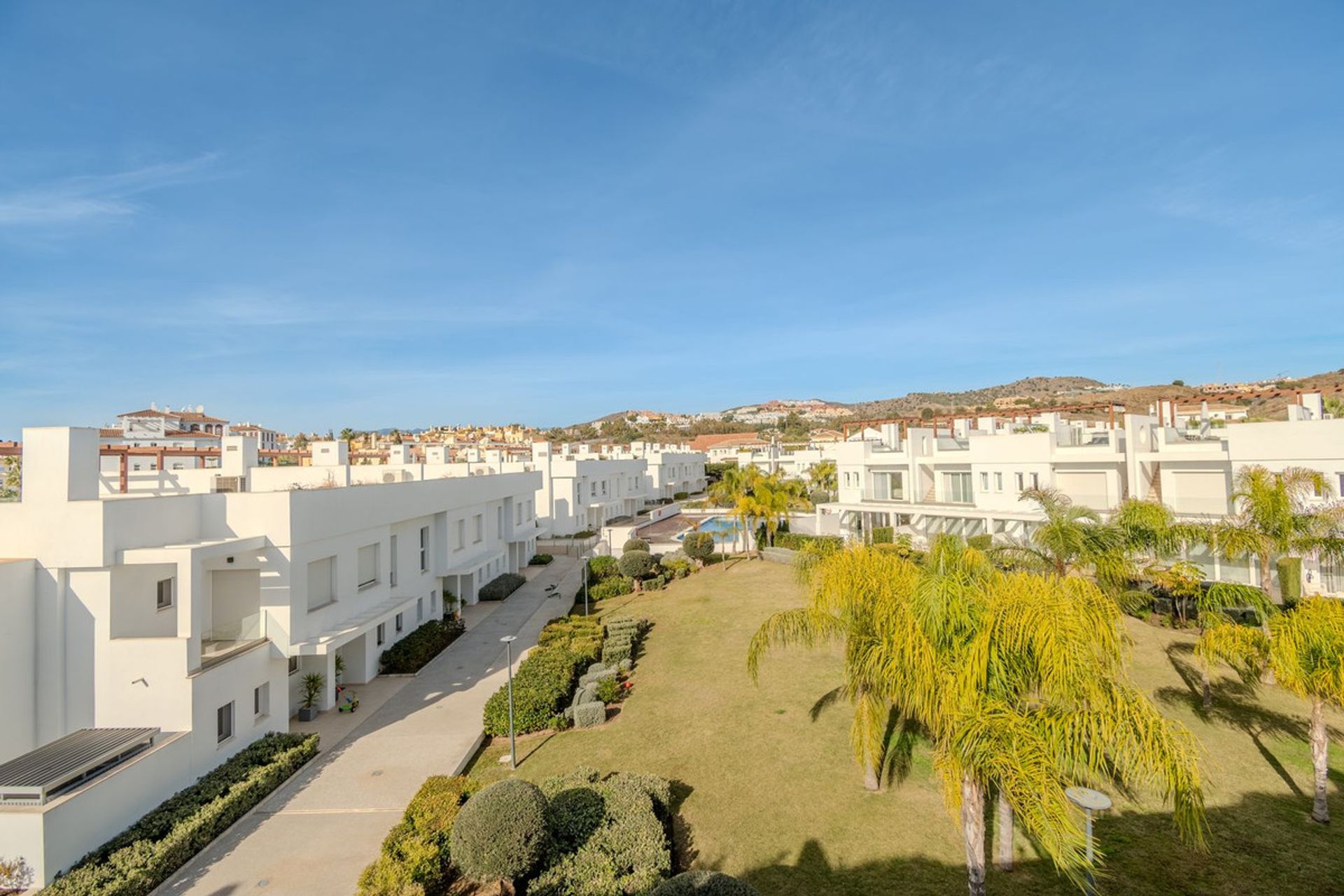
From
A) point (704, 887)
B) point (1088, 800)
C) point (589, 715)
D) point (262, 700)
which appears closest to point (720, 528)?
point (589, 715)

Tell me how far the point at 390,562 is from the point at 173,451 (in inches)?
310

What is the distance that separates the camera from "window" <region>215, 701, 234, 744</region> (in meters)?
13.6

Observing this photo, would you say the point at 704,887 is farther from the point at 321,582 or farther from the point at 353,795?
the point at 321,582

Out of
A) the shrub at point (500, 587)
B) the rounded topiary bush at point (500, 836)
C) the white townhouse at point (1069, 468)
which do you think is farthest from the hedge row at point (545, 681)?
the white townhouse at point (1069, 468)

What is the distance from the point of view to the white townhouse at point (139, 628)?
10.8m

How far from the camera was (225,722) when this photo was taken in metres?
13.9

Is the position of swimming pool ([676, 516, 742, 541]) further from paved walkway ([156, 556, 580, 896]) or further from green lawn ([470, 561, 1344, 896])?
paved walkway ([156, 556, 580, 896])

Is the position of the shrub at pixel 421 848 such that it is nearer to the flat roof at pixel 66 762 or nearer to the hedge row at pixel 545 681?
the hedge row at pixel 545 681

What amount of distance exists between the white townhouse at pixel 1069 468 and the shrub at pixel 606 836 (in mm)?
18968

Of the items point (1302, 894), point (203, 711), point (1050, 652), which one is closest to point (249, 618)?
point (203, 711)

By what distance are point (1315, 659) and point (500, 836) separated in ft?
44.1

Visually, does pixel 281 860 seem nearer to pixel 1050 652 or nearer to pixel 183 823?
pixel 183 823

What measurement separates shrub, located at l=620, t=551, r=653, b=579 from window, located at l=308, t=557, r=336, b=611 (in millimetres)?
15518

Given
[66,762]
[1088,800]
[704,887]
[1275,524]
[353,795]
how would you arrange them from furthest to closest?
1. [1275,524]
2. [353,795]
3. [66,762]
4. [704,887]
5. [1088,800]
